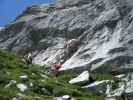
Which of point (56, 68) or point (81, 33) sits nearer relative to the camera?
point (56, 68)

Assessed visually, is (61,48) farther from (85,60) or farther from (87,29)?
(85,60)

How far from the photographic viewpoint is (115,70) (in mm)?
47500

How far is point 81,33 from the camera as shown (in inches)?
2418

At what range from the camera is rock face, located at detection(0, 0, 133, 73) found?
165ft

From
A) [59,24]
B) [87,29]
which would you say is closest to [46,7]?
[59,24]

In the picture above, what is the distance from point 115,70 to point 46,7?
36.0 m

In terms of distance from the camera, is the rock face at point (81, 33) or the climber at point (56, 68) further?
the rock face at point (81, 33)

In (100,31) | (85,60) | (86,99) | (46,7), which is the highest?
(46,7)

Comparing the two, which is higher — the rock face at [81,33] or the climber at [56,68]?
the rock face at [81,33]

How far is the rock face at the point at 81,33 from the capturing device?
165 ft

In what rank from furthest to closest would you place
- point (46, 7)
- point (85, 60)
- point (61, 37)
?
point (46, 7), point (61, 37), point (85, 60)

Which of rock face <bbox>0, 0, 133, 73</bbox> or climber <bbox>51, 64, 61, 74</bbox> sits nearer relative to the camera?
climber <bbox>51, 64, 61, 74</bbox>

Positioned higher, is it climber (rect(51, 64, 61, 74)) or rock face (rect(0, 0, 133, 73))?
rock face (rect(0, 0, 133, 73))

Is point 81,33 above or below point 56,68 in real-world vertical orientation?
above
